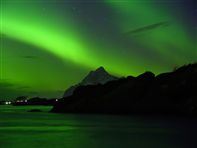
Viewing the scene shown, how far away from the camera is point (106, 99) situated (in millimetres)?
129875

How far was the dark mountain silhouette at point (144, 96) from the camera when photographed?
116625mm

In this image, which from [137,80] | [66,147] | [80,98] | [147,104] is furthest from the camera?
[80,98]

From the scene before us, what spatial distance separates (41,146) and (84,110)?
3565 inches

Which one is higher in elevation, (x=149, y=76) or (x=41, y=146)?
(x=149, y=76)

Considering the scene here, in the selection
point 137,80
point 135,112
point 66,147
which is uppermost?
point 137,80

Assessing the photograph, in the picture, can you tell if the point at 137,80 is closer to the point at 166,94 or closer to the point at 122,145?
the point at 166,94

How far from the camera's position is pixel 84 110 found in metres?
133

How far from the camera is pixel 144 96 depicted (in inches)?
4803

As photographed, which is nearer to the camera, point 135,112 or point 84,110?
point 135,112

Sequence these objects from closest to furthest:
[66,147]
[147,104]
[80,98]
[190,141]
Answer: [66,147] → [190,141] → [147,104] → [80,98]

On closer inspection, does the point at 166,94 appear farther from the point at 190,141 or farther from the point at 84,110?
the point at 190,141

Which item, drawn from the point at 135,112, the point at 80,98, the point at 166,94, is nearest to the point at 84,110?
the point at 80,98

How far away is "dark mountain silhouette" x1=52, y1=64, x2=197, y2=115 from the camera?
117 metres

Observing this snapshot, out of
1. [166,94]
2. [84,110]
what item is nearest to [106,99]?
[84,110]
